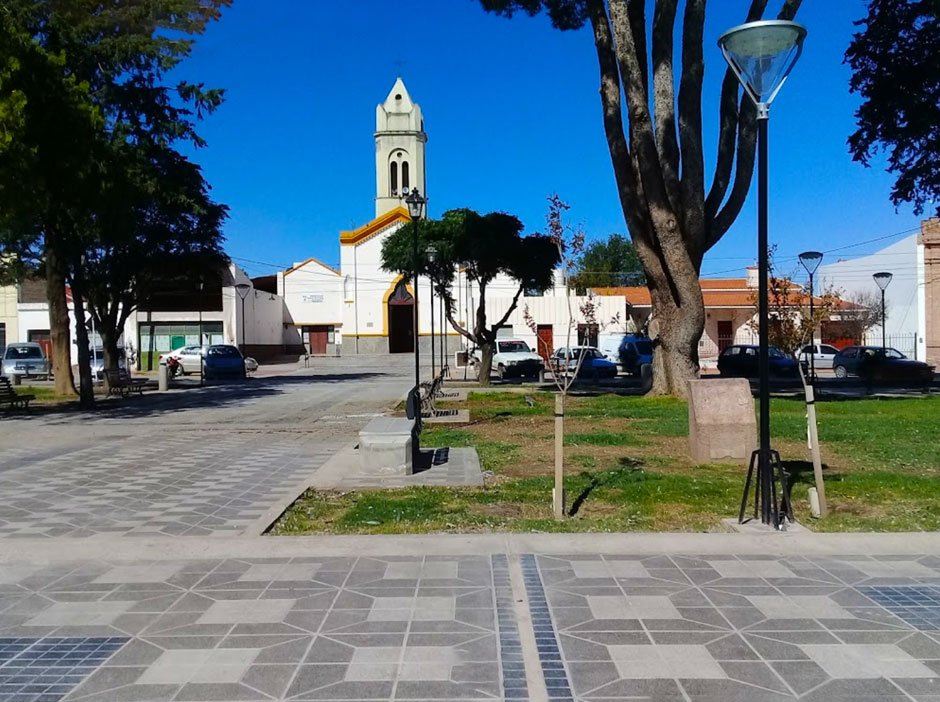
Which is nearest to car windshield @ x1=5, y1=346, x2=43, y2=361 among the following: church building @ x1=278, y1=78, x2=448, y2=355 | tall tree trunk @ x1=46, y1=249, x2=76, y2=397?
tall tree trunk @ x1=46, y1=249, x2=76, y2=397

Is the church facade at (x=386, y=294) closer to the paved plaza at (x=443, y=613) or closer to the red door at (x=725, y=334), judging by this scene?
the red door at (x=725, y=334)

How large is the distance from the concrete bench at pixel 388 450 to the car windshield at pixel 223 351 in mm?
30087

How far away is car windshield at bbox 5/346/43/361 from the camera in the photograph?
40094mm

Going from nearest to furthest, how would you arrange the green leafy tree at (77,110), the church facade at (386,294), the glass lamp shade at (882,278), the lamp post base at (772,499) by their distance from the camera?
the lamp post base at (772,499) → the green leafy tree at (77,110) → the glass lamp shade at (882,278) → the church facade at (386,294)

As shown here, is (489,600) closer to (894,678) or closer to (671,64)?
(894,678)

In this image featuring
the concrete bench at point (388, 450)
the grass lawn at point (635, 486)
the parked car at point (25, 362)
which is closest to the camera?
the grass lawn at point (635, 486)

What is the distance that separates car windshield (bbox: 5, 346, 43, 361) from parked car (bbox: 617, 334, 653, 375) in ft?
92.6

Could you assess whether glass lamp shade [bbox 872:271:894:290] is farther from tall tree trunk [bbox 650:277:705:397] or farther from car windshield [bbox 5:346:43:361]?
car windshield [bbox 5:346:43:361]

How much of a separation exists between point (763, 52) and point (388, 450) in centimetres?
591

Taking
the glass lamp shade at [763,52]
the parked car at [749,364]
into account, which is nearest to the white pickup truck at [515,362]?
the parked car at [749,364]

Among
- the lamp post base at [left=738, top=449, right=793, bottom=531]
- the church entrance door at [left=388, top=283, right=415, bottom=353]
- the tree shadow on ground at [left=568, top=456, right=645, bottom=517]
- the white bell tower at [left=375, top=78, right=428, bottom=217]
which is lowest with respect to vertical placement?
the tree shadow on ground at [left=568, top=456, right=645, bottom=517]

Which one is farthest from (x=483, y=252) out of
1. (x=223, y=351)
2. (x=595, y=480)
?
(x=595, y=480)

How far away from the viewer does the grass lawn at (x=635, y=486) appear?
7.44 meters

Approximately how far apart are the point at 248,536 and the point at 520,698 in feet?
12.3
